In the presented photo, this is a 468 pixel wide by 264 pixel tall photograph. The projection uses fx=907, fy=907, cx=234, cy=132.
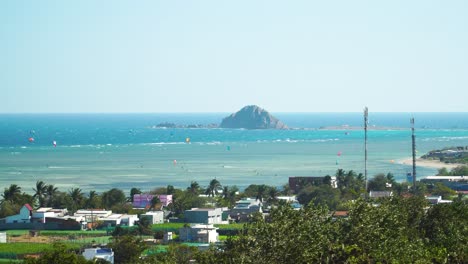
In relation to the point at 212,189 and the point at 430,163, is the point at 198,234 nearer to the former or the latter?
the point at 212,189

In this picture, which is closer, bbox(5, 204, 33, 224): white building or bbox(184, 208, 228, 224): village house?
bbox(184, 208, 228, 224): village house

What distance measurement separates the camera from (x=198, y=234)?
52000mm

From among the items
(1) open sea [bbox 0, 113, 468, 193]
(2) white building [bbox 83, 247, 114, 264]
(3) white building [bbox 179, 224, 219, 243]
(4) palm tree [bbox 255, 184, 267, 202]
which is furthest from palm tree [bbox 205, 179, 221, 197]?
(2) white building [bbox 83, 247, 114, 264]

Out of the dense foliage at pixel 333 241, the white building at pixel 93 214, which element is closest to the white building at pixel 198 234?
the white building at pixel 93 214

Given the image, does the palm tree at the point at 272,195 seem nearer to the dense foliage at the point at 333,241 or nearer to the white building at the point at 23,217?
the white building at the point at 23,217

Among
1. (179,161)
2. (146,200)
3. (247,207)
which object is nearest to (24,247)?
(247,207)

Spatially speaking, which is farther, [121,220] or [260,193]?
[260,193]

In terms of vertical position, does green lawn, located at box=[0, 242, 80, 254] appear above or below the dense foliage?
below

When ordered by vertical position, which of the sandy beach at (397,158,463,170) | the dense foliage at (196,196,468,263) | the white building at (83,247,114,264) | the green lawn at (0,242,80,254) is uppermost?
the dense foliage at (196,196,468,263)

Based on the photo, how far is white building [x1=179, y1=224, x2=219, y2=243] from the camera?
169 ft

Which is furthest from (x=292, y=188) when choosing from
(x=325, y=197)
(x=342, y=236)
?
(x=342, y=236)

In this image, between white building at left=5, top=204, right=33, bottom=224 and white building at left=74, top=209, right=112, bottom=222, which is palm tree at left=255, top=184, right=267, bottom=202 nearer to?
white building at left=74, top=209, right=112, bottom=222

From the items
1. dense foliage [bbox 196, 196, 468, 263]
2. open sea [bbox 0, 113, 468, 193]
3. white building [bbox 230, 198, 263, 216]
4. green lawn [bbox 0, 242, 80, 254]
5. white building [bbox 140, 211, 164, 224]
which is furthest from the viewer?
open sea [bbox 0, 113, 468, 193]

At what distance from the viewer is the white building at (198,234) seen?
5156 centimetres
